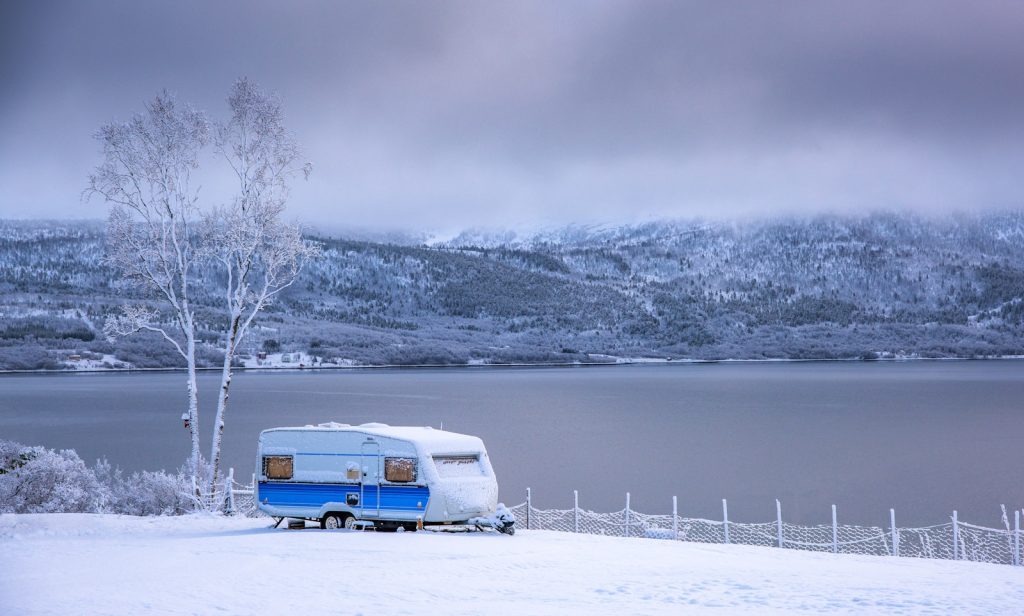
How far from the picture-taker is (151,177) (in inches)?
1216

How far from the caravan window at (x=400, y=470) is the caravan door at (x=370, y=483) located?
0.25 meters

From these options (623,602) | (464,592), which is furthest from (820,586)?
(464,592)

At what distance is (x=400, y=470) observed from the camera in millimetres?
21094

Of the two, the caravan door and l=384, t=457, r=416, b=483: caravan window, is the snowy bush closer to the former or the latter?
the caravan door

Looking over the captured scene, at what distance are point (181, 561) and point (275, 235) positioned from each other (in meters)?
17.1

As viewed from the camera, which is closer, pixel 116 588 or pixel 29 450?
pixel 116 588

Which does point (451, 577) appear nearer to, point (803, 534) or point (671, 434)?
point (803, 534)

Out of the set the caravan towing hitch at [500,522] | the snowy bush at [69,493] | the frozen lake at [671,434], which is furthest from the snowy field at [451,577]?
the frozen lake at [671,434]

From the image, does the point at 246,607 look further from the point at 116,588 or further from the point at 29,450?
the point at 29,450

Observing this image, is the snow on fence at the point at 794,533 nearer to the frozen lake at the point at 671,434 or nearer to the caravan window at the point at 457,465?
the frozen lake at the point at 671,434

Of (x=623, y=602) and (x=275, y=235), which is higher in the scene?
(x=275, y=235)

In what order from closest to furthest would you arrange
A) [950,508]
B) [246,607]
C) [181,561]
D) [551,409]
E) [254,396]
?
[246,607], [181,561], [950,508], [551,409], [254,396]

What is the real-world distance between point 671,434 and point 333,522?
57442 millimetres

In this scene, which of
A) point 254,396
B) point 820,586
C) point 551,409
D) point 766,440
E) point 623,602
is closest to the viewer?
point 623,602
